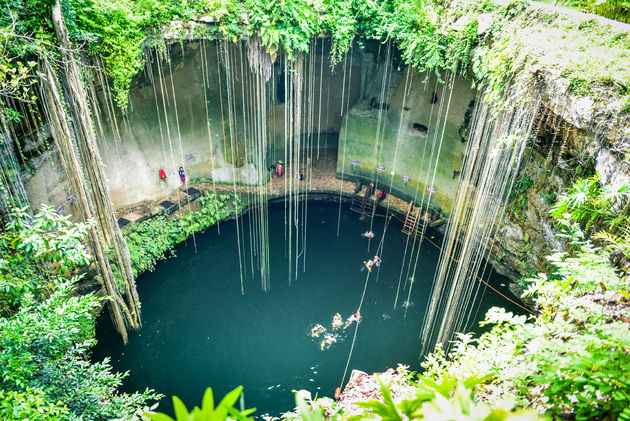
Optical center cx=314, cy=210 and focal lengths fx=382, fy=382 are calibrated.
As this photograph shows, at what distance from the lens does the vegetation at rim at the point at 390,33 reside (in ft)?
12.9

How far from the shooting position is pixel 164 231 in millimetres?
7711

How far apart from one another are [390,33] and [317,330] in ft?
17.2

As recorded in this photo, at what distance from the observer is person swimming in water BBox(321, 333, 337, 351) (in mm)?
6137

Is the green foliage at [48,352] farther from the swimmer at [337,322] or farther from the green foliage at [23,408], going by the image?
the swimmer at [337,322]

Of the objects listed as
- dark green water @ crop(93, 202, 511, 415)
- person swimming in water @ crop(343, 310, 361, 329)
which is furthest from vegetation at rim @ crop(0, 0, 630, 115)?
person swimming in water @ crop(343, 310, 361, 329)

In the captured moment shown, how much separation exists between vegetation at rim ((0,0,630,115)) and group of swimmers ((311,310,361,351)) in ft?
13.2

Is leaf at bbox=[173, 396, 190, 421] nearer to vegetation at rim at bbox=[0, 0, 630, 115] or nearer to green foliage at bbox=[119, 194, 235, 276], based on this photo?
vegetation at rim at bbox=[0, 0, 630, 115]

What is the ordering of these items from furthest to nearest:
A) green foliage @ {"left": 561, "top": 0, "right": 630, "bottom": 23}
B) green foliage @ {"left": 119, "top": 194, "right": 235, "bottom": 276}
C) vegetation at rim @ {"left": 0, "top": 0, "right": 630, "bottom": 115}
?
green foliage @ {"left": 119, "top": 194, "right": 235, "bottom": 276} < green foliage @ {"left": 561, "top": 0, "right": 630, "bottom": 23} < vegetation at rim @ {"left": 0, "top": 0, "right": 630, "bottom": 115}

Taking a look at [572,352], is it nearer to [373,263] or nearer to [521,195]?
[521,195]

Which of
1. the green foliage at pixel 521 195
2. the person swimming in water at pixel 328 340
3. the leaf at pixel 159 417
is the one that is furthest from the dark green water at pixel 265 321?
the leaf at pixel 159 417

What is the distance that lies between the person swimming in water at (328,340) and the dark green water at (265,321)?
0.26 ft

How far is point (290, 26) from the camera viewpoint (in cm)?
622

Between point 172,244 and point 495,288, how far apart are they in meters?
6.28

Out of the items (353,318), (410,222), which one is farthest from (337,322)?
(410,222)
